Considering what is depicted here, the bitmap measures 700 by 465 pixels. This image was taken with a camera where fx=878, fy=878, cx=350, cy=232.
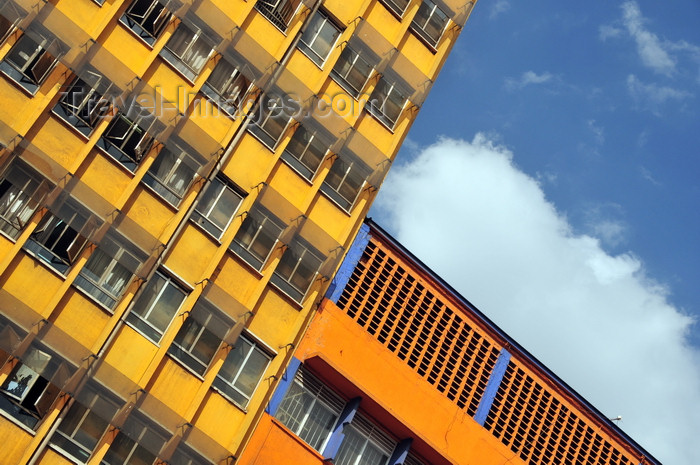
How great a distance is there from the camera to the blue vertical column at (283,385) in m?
26.0

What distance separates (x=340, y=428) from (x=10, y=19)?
15.2 meters

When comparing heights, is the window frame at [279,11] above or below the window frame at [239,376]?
above

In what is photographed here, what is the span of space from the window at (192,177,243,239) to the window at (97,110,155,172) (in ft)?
7.34

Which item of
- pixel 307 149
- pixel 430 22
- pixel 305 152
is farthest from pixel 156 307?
pixel 430 22

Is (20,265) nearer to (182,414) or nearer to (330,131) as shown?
(182,414)

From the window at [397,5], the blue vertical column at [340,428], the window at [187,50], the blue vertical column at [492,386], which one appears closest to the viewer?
the window at [187,50]

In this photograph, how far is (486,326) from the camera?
30609mm

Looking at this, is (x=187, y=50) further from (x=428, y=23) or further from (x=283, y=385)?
(x=283, y=385)

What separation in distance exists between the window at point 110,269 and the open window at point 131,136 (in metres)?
2.29

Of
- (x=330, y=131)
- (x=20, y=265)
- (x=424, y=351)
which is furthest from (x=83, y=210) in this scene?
(x=424, y=351)

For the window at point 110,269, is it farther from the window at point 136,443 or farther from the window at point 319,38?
the window at point 319,38

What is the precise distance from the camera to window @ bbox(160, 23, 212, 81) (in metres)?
26.2

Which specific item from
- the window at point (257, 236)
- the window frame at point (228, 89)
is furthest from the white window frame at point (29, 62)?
the window at point (257, 236)

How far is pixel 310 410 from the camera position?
27.2m
